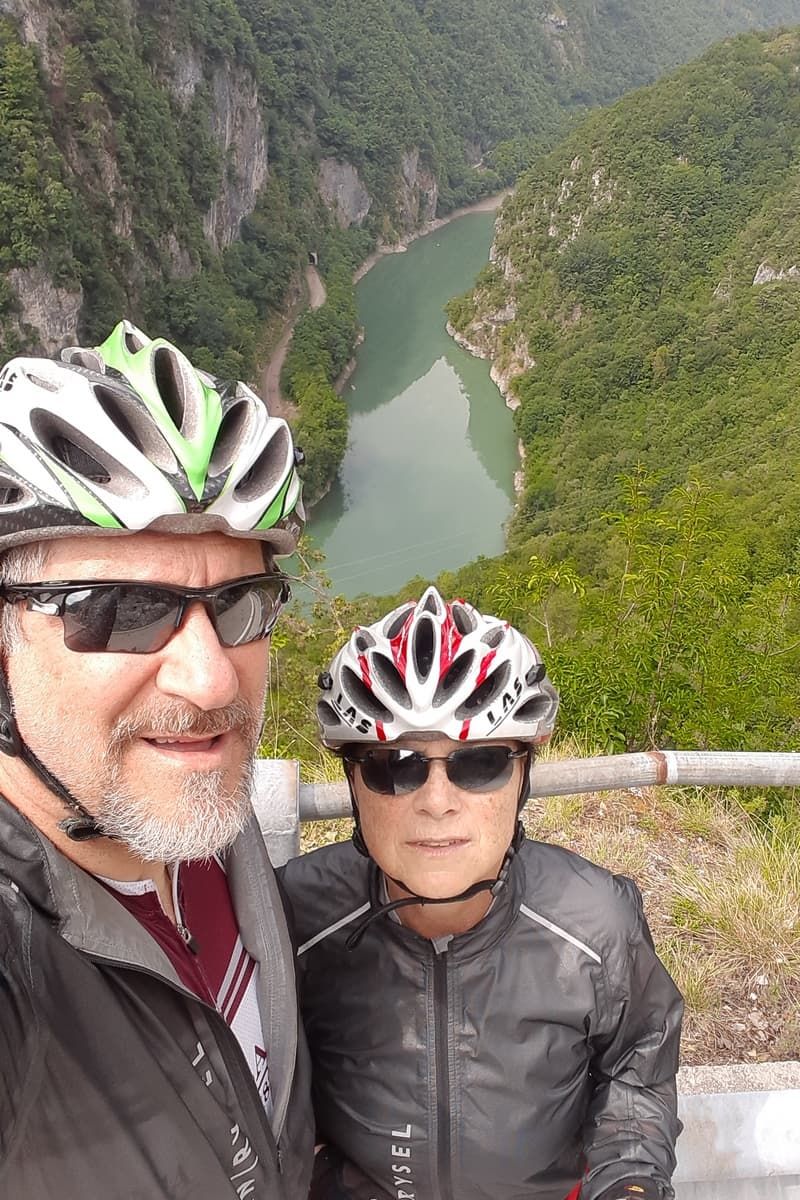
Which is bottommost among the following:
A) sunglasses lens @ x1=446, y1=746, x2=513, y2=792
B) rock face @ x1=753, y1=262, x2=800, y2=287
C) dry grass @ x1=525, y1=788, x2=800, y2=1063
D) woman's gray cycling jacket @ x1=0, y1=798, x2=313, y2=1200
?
rock face @ x1=753, y1=262, x2=800, y2=287

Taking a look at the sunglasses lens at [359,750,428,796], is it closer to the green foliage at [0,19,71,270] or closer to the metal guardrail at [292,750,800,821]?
the metal guardrail at [292,750,800,821]

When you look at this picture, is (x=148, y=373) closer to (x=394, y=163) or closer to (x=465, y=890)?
(x=465, y=890)

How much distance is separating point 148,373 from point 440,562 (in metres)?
27.8

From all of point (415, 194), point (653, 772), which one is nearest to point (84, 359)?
point (653, 772)

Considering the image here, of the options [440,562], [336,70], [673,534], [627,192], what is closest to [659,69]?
[336,70]

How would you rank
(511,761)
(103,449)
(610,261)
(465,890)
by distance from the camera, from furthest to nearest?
(610,261)
(511,761)
(465,890)
(103,449)

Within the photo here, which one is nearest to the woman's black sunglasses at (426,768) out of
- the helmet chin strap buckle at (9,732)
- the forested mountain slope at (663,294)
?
the helmet chin strap buckle at (9,732)

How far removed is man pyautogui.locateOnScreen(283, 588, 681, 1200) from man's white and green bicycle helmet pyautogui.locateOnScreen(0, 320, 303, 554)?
515 mm

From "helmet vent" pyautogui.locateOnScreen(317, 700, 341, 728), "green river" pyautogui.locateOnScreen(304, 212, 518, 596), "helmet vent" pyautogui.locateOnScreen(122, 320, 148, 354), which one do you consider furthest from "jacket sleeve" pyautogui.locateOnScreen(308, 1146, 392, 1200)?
"green river" pyautogui.locateOnScreen(304, 212, 518, 596)

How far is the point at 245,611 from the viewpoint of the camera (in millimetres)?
1127

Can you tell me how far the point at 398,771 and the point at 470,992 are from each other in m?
0.45

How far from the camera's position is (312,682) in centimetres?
555

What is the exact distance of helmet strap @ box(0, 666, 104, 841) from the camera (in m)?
1.00

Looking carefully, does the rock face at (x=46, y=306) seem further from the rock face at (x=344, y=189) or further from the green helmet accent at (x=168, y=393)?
the rock face at (x=344, y=189)
